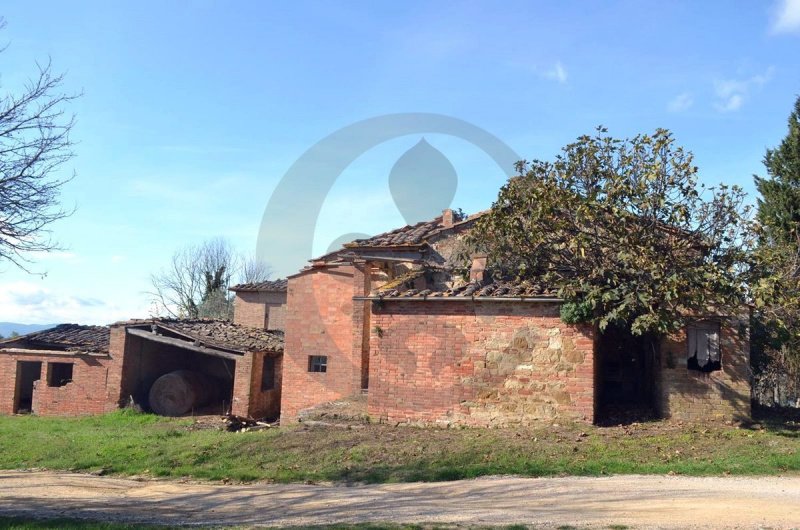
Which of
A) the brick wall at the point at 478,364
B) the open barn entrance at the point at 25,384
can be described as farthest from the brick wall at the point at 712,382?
the open barn entrance at the point at 25,384

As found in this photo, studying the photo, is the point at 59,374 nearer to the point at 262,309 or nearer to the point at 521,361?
the point at 262,309

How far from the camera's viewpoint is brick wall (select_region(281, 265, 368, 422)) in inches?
740

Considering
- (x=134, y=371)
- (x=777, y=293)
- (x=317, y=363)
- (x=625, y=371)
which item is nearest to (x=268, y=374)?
(x=317, y=363)

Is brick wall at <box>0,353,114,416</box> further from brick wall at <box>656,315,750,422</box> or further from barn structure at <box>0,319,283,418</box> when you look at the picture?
brick wall at <box>656,315,750,422</box>

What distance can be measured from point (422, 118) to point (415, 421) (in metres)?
7.93

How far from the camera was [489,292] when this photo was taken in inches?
555

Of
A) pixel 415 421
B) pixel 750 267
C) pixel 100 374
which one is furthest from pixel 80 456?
pixel 750 267

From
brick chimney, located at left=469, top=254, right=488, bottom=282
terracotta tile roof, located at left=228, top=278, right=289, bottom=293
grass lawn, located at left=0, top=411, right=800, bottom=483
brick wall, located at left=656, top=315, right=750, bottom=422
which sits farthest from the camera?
terracotta tile roof, located at left=228, top=278, right=289, bottom=293

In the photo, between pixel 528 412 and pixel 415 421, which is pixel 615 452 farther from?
pixel 415 421

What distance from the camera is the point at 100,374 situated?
72.1 feet

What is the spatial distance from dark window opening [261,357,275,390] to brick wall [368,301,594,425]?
788 cm

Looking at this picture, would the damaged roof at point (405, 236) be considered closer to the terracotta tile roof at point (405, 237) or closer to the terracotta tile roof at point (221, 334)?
the terracotta tile roof at point (405, 237)

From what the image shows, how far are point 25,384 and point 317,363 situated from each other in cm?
1304

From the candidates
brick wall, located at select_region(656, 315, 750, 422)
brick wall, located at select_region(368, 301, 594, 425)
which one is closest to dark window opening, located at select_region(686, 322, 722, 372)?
brick wall, located at select_region(656, 315, 750, 422)
